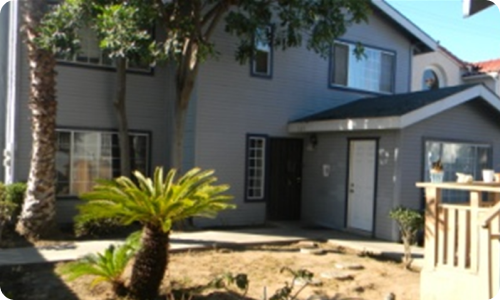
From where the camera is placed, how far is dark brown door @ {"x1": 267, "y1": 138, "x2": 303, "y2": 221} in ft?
45.2

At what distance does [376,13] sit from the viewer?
15.4 m

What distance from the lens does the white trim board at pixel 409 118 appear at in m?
10.9

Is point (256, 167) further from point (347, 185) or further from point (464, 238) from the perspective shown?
point (464, 238)

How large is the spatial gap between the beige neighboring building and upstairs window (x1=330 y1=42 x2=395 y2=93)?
16.8 feet

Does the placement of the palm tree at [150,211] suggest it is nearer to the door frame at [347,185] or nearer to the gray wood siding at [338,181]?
the gray wood siding at [338,181]

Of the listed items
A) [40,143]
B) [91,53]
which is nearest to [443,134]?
[91,53]

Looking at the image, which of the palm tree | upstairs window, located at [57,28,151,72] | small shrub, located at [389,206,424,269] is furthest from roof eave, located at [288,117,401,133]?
the palm tree

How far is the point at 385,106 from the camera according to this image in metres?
12.3

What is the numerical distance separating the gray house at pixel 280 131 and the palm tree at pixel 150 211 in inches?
226

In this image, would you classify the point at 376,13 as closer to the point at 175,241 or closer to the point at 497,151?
the point at 497,151

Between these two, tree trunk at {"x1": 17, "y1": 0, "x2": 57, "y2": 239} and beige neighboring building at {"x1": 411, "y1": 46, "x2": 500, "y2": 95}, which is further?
beige neighboring building at {"x1": 411, "y1": 46, "x2": 500, "y2": 95}

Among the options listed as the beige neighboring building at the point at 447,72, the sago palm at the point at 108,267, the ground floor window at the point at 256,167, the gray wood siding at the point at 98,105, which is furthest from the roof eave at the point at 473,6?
the beige neighboring building at the point at 447,72

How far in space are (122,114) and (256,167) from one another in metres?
3.76

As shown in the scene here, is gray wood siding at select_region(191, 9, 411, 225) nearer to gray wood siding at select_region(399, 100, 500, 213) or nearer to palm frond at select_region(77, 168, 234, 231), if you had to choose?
gray wood siding at select_region(399, 100, 500, 213)
